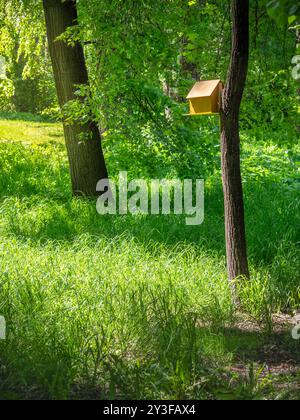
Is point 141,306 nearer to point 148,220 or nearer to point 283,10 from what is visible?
point 283,10

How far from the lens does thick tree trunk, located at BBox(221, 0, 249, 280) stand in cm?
511

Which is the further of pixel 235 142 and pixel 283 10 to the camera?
pixel 235 142

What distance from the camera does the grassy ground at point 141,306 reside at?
3914 millimetres

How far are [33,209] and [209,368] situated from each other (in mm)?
4881

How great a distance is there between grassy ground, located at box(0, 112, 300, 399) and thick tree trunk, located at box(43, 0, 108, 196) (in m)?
0.54

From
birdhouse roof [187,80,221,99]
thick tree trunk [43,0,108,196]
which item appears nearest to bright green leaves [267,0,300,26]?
birdhouse roof [187,80,221,99]

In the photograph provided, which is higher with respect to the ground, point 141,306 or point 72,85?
point 72,85

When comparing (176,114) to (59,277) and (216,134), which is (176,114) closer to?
(216,134)

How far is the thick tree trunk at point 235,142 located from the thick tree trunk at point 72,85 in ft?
12.3

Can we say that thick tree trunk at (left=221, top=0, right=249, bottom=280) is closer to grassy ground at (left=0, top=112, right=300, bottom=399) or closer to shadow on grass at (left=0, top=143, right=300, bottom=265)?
grassy ground at (left=0, top=112, right=300, bottom=399)

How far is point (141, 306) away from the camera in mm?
4855

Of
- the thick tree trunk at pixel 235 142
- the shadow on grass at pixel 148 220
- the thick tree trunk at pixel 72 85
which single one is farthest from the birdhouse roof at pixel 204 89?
the thick tree trunk at pixel 72 85

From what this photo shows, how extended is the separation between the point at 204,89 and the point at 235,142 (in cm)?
51

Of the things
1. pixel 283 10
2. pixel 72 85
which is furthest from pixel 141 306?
pixel 72 85
